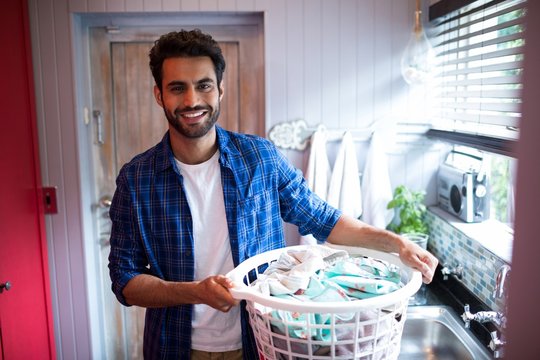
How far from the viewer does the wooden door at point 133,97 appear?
2350 millimetres

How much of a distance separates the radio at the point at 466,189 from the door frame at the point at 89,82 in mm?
882

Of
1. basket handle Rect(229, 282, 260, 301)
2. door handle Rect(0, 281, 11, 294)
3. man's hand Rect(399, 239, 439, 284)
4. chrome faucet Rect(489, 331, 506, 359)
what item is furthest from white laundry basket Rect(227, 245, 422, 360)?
door handle Rect(0, 281, 11, 294)

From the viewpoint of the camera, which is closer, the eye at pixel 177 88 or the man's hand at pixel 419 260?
the man's hand at pixel 419 260

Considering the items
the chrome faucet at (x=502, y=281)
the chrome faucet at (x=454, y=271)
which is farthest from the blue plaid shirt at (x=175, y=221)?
the chrome faucet at (x=454, y=271)

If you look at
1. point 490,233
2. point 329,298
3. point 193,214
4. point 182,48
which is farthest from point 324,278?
point 490,233

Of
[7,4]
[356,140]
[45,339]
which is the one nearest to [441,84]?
[356,140]

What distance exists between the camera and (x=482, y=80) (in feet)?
6.23

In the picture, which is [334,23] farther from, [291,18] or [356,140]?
[356,140]

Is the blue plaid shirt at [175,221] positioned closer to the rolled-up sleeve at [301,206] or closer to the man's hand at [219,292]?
the rolled-up sleeve at [301,206]

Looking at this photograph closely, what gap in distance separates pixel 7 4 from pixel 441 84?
1.88 meters

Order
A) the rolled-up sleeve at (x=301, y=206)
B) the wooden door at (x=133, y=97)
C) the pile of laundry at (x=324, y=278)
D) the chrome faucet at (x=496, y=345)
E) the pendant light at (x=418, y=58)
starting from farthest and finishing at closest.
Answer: the wooden door at (x=133, y=97) < the pendant light at (x=418, y=58) < the chrome faucet at (x=496, y=345) < the rolled-up sleeve at (x=301, y=206) < the pile of laundry at (x=324, y=278)

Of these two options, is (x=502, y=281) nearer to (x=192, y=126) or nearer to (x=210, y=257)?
(x=210, y=257)

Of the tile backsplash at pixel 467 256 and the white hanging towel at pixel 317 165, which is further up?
the white hanging towel at pixel 317 165

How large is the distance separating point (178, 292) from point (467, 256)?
1.22 metres
